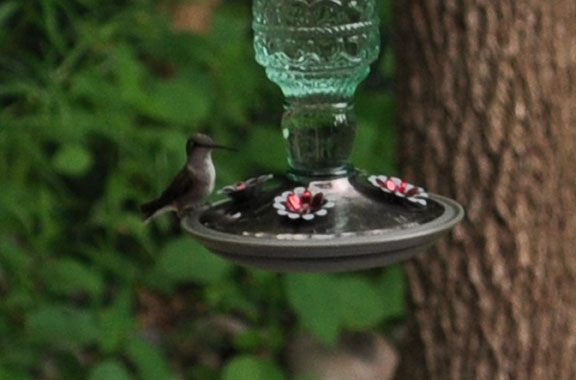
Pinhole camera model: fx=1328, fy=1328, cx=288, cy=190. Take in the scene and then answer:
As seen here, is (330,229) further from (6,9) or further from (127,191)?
(127,191)

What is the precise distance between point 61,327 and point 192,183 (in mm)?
1997

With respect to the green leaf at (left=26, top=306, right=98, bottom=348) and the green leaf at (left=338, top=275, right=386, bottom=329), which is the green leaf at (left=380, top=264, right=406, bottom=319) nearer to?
the green leaf at (left=338, top=275, right=386, bottom=329)

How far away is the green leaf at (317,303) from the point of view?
438 centimetres

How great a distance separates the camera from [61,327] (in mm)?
4207

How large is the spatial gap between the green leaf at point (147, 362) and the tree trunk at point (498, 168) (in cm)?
104

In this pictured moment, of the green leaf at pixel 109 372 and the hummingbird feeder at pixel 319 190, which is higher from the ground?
the hummingbird feeder at pixel 319 190

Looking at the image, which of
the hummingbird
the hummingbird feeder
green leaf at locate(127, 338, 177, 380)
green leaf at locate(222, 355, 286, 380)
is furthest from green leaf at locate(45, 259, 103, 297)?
the hummingbird feeder

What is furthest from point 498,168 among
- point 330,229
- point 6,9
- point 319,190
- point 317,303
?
point 6,9

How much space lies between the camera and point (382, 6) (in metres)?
4.62

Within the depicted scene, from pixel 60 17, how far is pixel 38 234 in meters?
0.79

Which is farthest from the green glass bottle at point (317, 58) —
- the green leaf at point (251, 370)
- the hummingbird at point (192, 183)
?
the green leaf at point (251, 370)

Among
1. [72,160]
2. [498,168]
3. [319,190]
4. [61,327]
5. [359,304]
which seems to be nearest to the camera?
[319,190]

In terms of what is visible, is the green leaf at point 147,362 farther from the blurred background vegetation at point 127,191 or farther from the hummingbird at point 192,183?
the hummingbird at point 192,183

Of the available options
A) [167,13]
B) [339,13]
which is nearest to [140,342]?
[167,13]
